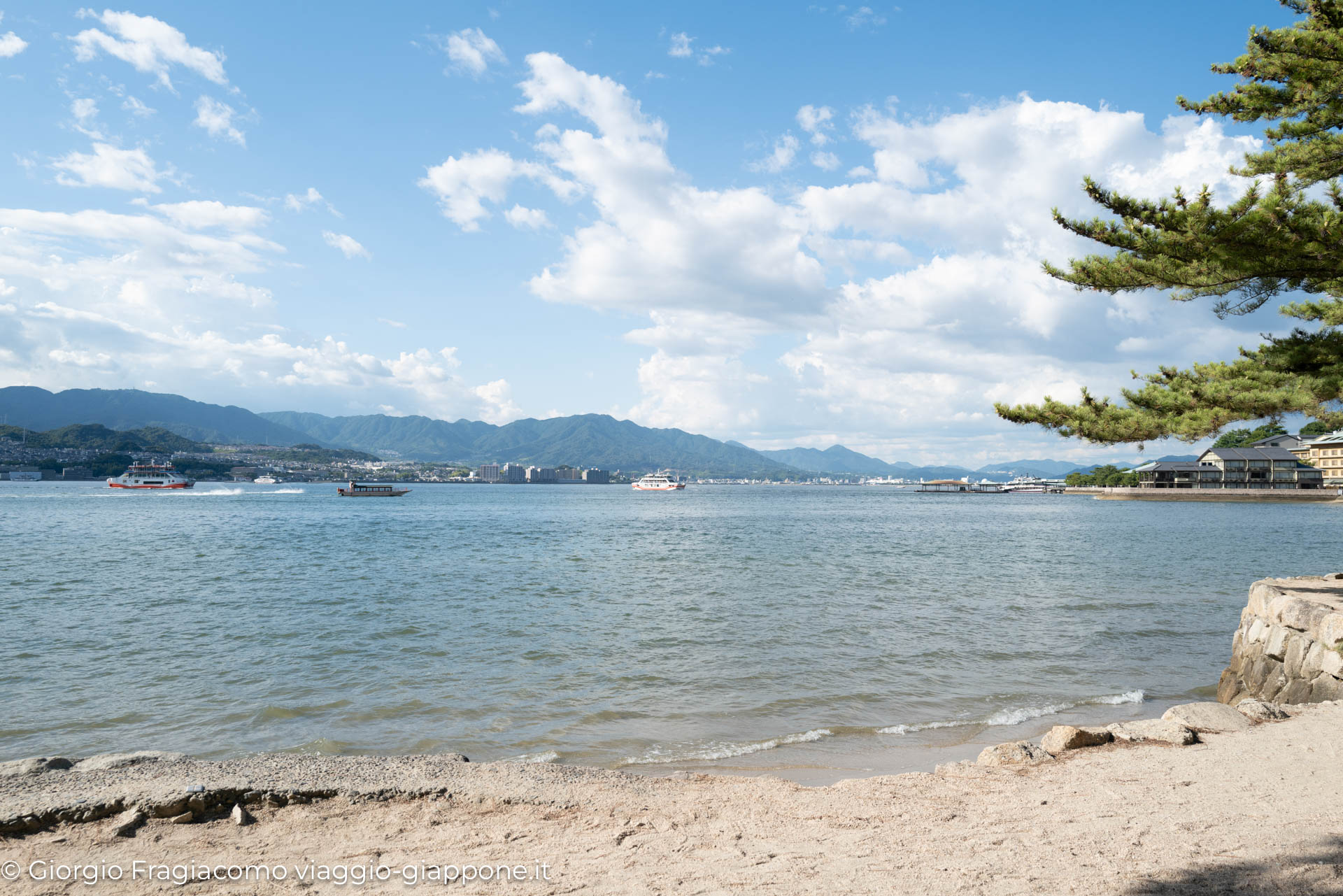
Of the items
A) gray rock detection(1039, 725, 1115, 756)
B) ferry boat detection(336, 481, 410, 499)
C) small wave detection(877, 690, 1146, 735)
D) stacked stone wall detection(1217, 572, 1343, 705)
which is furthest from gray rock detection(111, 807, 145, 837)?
ferry boat detection(336, 481, 410, 499)

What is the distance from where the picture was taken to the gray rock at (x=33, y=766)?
6227 millimetres

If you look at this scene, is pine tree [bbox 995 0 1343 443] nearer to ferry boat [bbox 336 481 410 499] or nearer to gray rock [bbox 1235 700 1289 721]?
gray rock [bbox 1235 700 1289 721]

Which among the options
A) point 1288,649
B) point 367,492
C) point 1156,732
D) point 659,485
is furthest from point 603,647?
point 659,485

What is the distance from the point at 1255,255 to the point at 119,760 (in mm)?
12558

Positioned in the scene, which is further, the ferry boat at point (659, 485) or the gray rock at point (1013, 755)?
the ferry boat at point (659, 485)

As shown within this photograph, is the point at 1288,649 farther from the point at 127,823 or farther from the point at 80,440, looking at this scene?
the point at 80,440

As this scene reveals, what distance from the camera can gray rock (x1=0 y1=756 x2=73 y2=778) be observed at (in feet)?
20.4

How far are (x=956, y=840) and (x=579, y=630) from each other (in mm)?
11953

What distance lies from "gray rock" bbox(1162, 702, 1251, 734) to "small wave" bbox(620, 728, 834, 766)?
4200 mm

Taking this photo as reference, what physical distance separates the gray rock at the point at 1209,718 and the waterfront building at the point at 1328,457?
13721cm

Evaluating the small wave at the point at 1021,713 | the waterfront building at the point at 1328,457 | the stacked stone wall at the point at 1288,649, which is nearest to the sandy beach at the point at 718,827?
the small wave at the point at 1021,713

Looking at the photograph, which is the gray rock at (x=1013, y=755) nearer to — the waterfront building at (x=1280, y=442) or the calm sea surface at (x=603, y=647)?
the calm sea surface at (x=603, y=647)

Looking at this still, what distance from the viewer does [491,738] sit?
8977mm

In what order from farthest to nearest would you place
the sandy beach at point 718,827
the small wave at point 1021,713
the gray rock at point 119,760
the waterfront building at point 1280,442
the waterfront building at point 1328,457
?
the waterfront building at point 1280,442, the waterfront building at point 1328,457, the small wave at point 1021,713, the gray rock at point 119,760, the sandy beach at point 718,827
